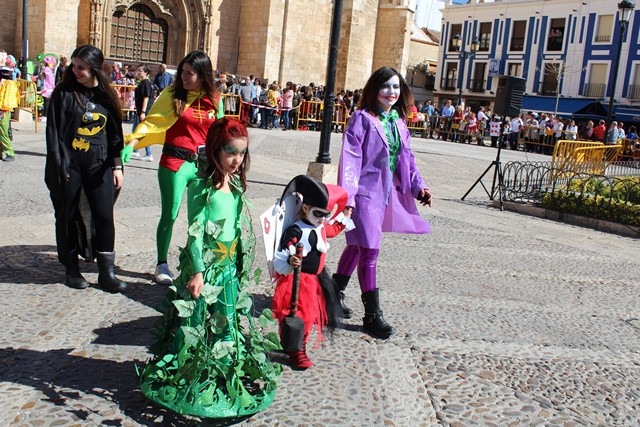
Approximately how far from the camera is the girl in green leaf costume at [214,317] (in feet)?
8.66

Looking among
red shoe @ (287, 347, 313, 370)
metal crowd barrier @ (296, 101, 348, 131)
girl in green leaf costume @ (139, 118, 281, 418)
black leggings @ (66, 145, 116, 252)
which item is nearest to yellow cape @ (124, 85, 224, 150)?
black leggings @ (66, 145, 116, 252)

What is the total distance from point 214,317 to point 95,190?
1995 millimetres

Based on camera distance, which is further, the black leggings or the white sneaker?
the white sneaker

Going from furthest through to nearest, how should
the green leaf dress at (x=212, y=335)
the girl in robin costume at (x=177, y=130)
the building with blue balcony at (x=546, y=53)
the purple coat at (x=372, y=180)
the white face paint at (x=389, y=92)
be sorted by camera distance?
the building with blue balcony at (x=546, y=53) → the girl in robin costume at (x=177, y=130) → the white face paint at (x=389, y=92) → the purple coat at (x=372, y=180) → the green leaf dress at (x=212, y=335)

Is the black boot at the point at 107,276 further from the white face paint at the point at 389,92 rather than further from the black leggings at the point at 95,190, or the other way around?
the white face paint at the point at 389,92

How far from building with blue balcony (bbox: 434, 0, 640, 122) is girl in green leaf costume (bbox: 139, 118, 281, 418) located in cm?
3332

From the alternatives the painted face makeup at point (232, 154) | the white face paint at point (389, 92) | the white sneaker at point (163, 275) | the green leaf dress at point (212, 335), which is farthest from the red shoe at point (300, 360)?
the white face paint at point (389, 92)

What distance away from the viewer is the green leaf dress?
2635 millimetres

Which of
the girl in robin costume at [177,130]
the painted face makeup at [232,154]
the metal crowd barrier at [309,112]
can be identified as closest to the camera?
the painted face makeup at [232,154]

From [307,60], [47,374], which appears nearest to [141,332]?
[47,374]

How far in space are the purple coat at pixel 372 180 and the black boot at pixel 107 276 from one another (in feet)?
5.38

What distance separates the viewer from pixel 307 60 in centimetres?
2731

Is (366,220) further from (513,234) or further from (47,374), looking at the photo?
(513,234)

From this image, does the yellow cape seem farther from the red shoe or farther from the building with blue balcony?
the building with blue balcony
